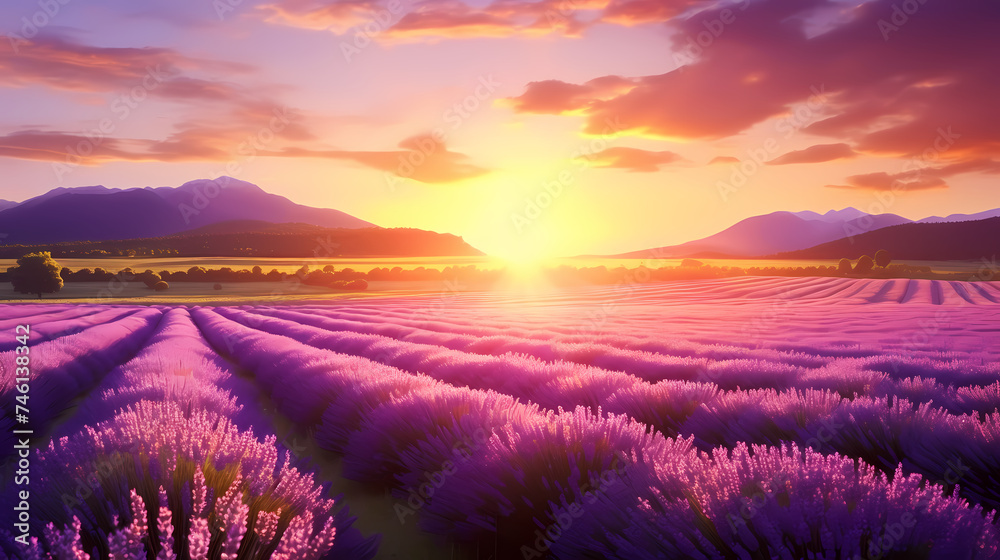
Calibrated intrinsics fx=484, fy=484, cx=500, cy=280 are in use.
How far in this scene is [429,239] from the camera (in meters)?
124

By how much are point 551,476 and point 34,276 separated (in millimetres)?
59160

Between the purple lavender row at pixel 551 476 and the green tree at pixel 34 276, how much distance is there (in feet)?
184

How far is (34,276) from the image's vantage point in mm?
43438

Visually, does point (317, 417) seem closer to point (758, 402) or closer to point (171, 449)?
point (171, 449)

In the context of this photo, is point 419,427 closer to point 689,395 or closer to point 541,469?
point 541,469

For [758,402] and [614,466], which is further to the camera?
[758,402]

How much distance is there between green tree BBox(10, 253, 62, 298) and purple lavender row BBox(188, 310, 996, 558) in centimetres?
5619

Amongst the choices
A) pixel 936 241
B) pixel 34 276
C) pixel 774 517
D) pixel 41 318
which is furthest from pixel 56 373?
pixel 936 241

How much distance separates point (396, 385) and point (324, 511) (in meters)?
1.74

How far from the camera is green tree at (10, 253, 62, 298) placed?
4344 cm

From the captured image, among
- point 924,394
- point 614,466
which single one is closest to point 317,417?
point 614,466

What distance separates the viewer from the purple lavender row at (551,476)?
107 centimetres

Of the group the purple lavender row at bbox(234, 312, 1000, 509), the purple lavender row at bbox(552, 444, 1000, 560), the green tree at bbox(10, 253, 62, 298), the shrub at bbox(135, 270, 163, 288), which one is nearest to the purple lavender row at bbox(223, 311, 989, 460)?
the purple lavender row at bbox(234, 312, 1000, 509)

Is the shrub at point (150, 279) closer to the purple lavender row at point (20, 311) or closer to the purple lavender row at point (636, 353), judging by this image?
the purple lavender row at point (20, 311)
